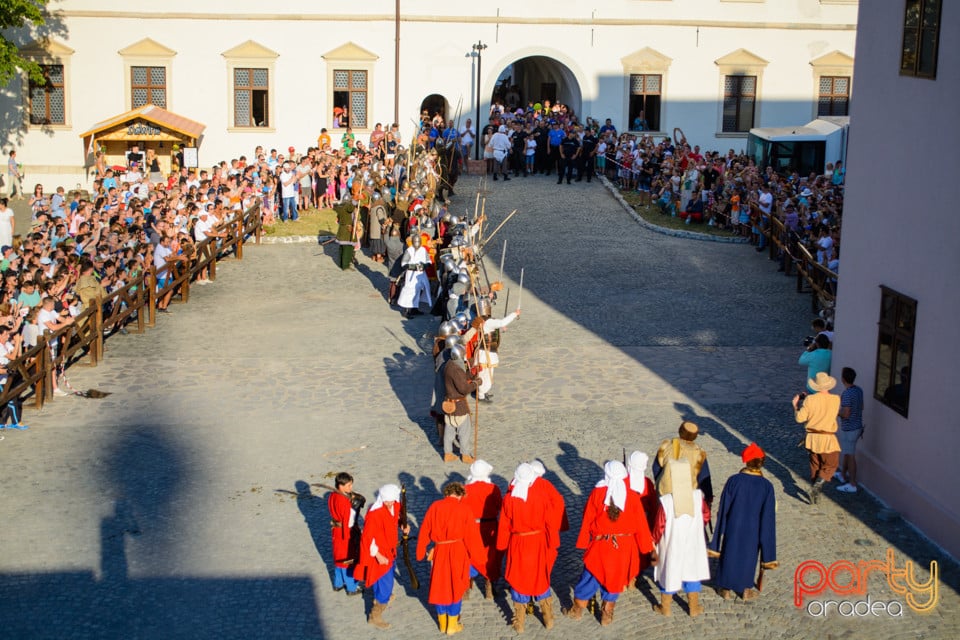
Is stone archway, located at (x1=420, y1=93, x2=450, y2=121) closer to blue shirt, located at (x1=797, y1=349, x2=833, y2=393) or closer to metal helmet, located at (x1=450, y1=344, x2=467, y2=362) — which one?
metal helmet, located at (x1=450, y1=344, x2=467, y2=362)

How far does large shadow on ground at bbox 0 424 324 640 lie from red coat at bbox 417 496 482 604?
104cm

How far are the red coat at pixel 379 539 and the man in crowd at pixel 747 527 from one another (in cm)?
274

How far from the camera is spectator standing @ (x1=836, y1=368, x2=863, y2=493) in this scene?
11992mm

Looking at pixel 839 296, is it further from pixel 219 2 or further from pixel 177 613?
pixel 219 2

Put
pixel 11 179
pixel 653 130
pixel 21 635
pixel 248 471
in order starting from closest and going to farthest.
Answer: pixel 21 635
pixel 248 471
pixel 11 179
pixel 653 130

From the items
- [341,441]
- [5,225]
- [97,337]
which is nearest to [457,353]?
[341,441]

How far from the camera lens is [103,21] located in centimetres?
3306

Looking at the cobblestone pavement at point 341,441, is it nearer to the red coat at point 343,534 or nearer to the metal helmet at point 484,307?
the red coat at point 343,534

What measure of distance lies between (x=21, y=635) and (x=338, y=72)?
87.4 ft

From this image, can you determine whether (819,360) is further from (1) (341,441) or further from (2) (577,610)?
(1) (341,441)

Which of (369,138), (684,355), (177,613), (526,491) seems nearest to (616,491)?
(526,491)

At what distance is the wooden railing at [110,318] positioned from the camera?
14.2 m

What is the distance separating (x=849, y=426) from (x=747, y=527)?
2851mm

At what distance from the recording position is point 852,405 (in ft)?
39.3
